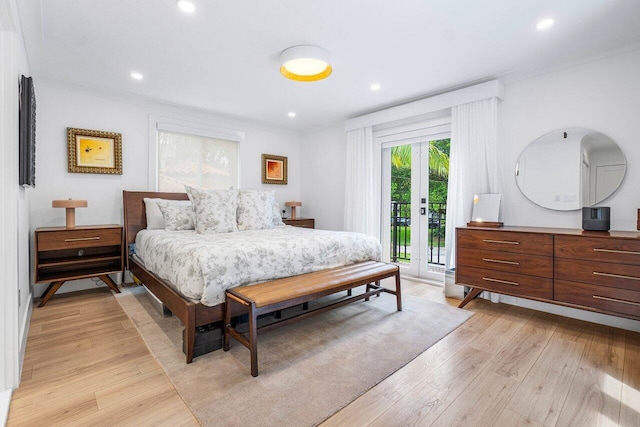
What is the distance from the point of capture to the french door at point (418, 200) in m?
4.00

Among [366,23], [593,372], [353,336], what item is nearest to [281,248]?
[353,336]

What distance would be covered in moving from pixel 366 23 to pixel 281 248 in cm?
185

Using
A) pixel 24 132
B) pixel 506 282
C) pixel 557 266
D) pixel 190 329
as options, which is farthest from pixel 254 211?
pixel 557 266

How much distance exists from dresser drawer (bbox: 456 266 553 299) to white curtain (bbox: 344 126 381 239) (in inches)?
65.0

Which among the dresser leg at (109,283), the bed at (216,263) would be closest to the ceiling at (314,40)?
the bed at (216,263)

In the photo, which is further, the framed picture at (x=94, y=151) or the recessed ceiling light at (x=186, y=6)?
the framed picture at (x=94, y=151)

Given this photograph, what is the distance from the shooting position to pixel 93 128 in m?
3.59

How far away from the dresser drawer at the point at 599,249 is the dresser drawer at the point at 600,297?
0.22 m

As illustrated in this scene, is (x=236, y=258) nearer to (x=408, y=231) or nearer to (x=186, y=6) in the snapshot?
(x=186, y=6)

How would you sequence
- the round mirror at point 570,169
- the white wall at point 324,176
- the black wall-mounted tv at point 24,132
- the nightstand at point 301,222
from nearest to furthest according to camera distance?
the black wall-mounted tv at point 24,132 → the round mirror at point 570,169 → the nightstand at point 301,222 → the white wall at point 324,176

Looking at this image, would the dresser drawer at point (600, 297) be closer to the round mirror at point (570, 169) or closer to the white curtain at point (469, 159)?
the round mirror at point (570, 169)

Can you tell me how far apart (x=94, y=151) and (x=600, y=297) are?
5.15 meters

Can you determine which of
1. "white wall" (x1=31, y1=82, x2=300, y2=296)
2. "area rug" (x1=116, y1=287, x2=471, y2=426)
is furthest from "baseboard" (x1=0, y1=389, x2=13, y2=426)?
"white wall" (x1=31, y1=82, x2=300, y2=296)

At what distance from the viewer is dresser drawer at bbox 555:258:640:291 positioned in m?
2.14
